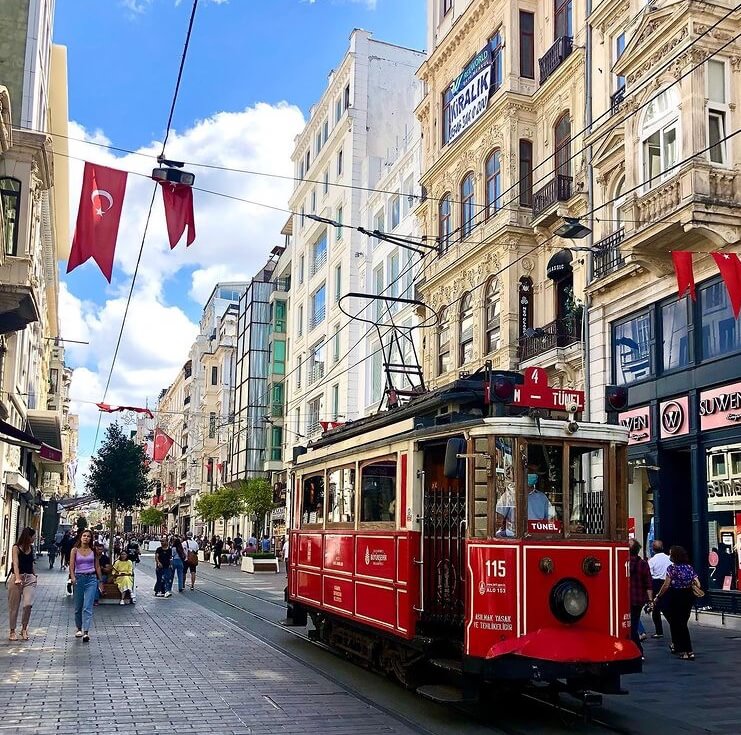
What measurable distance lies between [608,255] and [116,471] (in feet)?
101

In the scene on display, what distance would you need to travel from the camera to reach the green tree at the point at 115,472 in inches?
1797

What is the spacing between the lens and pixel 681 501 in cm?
2075

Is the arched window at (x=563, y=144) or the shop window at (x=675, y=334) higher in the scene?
the arched window at (x=563, y=144)

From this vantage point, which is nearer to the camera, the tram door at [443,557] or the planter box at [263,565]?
the tram door at [443,557]

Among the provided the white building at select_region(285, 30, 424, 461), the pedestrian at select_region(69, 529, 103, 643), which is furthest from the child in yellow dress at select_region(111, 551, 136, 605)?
the white building at select_region(285, 30, 424, 461)

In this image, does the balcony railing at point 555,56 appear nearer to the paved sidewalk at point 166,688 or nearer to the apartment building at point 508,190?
the apartment building at point 508,190

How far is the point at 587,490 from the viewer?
30.7 ft

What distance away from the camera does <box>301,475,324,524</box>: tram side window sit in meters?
13.7

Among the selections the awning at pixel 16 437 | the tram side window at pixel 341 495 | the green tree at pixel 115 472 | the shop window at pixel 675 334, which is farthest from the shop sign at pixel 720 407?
the green tree at pixel 115 472

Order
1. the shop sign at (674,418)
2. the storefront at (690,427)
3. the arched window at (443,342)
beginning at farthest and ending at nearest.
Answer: the arched window at (443,342), the shop sign at (674,418), the storefront at (690,427)

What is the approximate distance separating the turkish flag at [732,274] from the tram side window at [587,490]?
759 centimetres

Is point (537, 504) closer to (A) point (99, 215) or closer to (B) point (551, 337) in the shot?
(A) point (99, 215)

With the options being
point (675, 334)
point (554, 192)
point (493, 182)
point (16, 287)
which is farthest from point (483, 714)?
point (493, 182)

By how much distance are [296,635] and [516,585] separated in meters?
7.67
